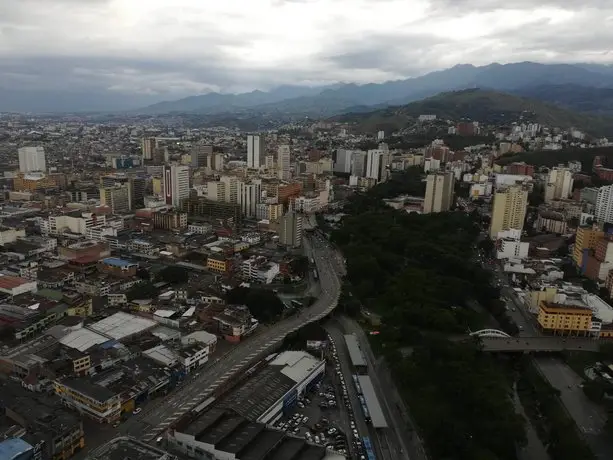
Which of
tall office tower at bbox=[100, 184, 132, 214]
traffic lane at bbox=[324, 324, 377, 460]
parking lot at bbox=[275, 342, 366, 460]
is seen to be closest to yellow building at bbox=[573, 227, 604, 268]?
traffic lane at bbox=[324, 324, 377, 460]

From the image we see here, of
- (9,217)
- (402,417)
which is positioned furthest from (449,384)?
(9,217)

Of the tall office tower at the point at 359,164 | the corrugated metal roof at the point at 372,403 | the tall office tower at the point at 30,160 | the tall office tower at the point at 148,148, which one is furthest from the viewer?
the tall office tower at the point at 148,148

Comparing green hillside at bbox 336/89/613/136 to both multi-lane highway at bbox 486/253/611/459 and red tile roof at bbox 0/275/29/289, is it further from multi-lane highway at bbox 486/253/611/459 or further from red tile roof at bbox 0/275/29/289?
red tile roof at bbox 0/275/29/289

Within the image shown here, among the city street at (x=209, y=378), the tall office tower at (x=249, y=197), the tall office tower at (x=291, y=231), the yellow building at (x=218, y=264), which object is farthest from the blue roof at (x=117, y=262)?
the tall office tower at (x=249, y=197)

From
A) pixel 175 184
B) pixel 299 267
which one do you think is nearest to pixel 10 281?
pixel 299 267

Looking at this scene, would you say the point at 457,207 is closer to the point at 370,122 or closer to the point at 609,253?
the point at 609,253

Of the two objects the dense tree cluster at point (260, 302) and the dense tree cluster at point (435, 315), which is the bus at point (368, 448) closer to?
the dense tree cluster at point (435, 315)

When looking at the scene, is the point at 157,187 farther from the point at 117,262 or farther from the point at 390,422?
the point at 390,422
